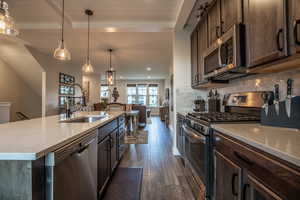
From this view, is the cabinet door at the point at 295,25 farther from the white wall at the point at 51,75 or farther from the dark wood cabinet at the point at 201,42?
the white wall at the point at 51,75

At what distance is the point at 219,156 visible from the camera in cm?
137

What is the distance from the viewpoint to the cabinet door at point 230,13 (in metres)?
1.65

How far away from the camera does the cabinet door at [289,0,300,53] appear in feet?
3.37

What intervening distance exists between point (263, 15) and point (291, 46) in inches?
16.0

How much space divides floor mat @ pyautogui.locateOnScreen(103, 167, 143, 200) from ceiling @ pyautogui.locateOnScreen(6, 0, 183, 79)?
266 centimetres

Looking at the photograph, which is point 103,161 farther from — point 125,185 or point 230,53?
point 230,53

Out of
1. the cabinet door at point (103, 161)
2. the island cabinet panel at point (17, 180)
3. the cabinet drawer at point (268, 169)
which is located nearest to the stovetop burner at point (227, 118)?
the cabinet drawer at point (268, 169)

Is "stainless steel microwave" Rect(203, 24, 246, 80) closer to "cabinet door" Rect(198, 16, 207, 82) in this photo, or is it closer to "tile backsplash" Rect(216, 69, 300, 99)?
"tile backsplash" Rect(216, 69, 300, 99)

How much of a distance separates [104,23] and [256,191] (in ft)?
11.7

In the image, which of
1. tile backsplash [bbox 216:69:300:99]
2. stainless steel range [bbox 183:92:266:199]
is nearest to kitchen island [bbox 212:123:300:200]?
stainless steel range [bbox 183:92:266:199]

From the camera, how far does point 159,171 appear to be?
2.63 meters

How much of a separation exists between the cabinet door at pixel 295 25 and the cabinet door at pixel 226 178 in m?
0.83

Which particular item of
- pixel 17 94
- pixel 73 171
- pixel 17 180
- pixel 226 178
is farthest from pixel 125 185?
pixel 17 94

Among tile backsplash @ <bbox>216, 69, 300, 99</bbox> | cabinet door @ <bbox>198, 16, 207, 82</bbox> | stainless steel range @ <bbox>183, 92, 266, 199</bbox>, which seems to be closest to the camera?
tile backsplash @ <bbox>216, 69, 300, 99</bbox>
